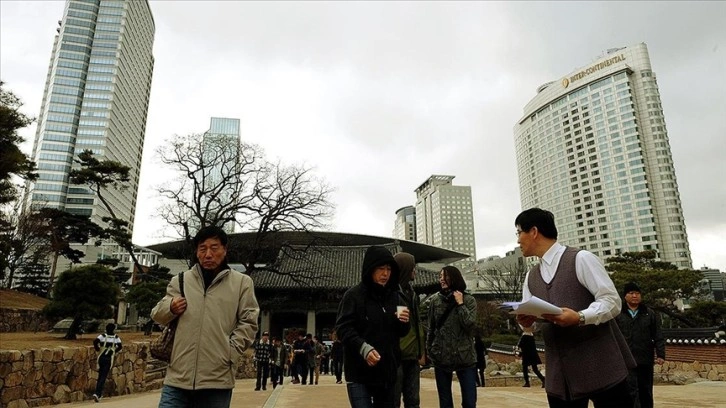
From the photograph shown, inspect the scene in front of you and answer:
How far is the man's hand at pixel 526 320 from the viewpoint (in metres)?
2.17

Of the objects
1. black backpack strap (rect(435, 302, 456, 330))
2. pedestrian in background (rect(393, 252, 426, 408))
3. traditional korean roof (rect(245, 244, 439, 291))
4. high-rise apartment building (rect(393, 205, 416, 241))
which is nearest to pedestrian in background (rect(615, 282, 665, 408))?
black backpack strap (rect(435, 302, 456, 330))

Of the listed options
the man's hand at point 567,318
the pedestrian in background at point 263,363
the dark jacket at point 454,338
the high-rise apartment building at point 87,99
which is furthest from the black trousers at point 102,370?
the high-rise apartment building at point 87,99

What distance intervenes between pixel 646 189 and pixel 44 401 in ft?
261

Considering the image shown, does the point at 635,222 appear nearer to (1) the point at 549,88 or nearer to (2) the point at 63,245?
(1) the point at 549,88

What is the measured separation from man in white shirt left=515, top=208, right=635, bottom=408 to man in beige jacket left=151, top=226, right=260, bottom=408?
167 cm

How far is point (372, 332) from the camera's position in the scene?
2674 millimetres

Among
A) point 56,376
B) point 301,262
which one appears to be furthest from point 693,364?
point 301,262

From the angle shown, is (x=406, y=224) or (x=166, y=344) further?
(x=406, y=224)

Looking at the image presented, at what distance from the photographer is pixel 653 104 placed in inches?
2704

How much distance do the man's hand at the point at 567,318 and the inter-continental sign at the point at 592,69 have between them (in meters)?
85.4

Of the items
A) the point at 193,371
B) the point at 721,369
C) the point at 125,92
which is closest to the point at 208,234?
the point at 193,371

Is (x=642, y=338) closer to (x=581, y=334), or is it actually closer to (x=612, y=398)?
(x=612, y=398)

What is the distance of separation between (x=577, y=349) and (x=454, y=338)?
1.74 m

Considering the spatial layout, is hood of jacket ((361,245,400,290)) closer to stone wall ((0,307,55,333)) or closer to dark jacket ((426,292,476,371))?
dark jacket ((426,292,476,371))
